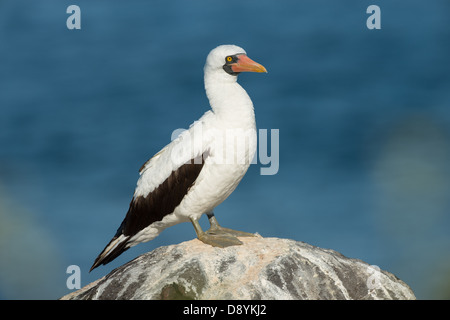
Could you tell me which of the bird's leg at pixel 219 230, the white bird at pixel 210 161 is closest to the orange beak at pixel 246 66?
the white bird at pixel 210 161

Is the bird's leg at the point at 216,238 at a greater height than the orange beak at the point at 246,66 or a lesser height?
lesser

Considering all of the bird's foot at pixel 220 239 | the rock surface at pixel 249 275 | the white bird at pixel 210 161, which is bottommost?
the rock surface at pixel 249 275

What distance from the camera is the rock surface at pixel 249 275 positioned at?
11.5 meters

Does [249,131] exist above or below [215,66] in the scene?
below

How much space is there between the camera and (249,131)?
12.2 meters

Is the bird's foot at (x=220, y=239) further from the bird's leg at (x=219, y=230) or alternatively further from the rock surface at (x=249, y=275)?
the bird's leg at (x=219, y=230)

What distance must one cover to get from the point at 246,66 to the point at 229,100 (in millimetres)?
614

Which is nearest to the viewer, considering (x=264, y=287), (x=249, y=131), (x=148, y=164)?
(x=264, y=287)

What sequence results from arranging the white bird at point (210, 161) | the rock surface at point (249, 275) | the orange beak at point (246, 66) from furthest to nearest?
the orange beak at point (246, 66) → the white bird at point (210, 161) → the rock surface at point (249, 275)

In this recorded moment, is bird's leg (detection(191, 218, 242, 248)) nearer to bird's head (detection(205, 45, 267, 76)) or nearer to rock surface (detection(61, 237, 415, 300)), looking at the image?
rock surface (detection(61, 237, 415, 300))

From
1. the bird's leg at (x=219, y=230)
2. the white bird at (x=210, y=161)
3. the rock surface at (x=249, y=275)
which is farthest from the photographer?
the bird's leg at (x=219, y=230)

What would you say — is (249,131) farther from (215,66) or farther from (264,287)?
(264,287)

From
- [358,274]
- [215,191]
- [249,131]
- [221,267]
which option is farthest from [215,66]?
[358,274]

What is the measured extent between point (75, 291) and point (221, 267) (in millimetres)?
3089
